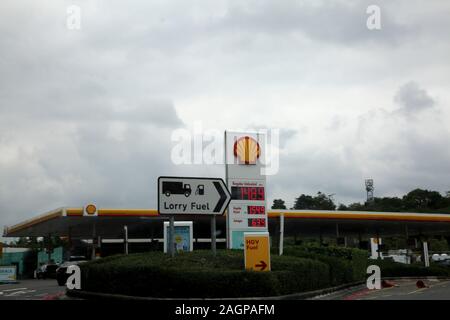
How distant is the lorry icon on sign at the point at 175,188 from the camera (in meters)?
17.4

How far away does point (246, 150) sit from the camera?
26.3m

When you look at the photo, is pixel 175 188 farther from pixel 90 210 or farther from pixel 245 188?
pixel 90 210

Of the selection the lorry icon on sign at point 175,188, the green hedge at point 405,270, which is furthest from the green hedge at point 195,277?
the green hedge at point 405,270

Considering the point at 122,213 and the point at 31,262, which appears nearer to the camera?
the point at 122,213

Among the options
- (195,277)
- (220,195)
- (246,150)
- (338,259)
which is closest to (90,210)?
(246,150)

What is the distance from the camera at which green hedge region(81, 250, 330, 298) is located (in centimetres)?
1579

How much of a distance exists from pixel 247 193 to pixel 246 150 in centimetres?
198

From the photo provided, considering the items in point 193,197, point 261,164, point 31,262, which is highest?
point 261,164

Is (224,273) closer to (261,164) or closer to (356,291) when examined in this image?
(356,291)

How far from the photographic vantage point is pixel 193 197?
57.6 feet

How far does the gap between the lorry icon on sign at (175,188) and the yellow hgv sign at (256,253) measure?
2258 mm
